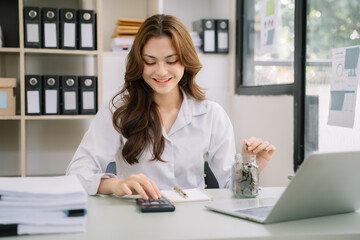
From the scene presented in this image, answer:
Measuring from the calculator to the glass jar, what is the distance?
0.78 ft

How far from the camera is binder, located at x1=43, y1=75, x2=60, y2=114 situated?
2953mm

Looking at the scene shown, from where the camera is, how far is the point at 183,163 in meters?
1.83

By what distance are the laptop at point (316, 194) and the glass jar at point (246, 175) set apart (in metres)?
0.13

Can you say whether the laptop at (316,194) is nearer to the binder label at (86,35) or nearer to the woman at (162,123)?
the woman at (162,123)

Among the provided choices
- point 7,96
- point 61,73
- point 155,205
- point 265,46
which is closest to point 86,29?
point 61,73

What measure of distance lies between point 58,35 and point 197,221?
222cm

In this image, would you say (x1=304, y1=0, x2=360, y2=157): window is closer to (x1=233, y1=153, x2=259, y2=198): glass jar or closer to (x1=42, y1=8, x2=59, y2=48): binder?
(x1=233, y1=153, x2=259, y2=198): glass jar

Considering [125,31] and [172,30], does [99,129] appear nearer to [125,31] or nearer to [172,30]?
[172,30]

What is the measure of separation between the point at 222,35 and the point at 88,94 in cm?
111

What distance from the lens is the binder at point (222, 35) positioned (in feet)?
11.2

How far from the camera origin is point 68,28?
118 inches

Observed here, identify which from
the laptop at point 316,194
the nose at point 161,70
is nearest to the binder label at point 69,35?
the nose at point 161,70

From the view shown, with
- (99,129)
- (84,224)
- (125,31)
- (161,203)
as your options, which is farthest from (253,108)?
(84,224)

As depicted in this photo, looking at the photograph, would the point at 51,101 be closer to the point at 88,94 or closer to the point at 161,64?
the point at 88,94
